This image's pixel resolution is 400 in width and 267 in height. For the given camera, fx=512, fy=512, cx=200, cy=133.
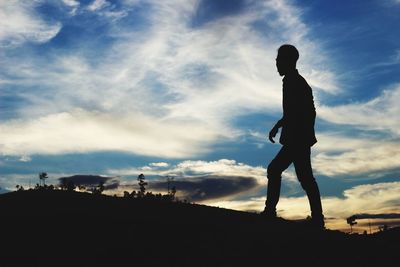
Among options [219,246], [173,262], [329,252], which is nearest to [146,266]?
[173,262]

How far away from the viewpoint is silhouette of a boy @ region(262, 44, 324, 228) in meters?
9.25

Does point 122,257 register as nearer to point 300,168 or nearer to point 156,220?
point 156,220

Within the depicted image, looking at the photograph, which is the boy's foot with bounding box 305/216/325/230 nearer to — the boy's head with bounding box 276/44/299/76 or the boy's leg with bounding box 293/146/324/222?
the boy's leg with bounding box 293/146/324/222

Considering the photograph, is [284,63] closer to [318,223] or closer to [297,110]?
[297,110]

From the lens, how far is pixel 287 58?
9336 millimetres

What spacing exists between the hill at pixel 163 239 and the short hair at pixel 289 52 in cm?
302

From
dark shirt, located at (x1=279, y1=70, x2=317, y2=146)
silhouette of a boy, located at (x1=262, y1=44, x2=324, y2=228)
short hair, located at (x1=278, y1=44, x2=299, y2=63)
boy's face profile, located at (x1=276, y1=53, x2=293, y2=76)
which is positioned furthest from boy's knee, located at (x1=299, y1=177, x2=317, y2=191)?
short hair, located at (x1=278, y1=44, x2=299, y2=63)

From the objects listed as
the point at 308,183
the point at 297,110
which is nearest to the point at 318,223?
the point at 308,183

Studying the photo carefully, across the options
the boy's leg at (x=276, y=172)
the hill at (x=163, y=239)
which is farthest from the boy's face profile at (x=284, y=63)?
the hill at (x=163, y=239)

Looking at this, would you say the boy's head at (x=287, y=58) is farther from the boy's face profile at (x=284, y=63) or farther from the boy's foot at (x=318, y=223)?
the boy's foot at (x=318, y=223)

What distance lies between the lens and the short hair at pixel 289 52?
367 inches

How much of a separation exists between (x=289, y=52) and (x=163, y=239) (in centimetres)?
410

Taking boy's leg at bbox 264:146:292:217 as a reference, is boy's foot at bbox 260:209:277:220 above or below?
below

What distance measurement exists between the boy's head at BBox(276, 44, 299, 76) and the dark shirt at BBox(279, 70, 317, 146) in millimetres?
111
